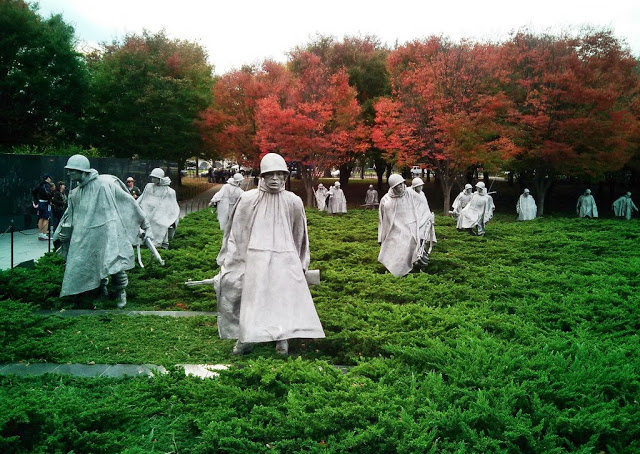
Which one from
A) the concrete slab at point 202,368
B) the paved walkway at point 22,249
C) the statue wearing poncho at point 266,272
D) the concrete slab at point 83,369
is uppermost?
the statue wearing poncho at point 266,272

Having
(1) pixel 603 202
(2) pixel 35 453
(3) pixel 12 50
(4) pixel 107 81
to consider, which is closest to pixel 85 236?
(2) pixel 35 453

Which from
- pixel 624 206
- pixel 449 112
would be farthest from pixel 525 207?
pixel 624 206

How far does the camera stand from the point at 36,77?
25141 mm

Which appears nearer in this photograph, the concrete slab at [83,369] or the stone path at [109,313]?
the concrete slab at [83,369]

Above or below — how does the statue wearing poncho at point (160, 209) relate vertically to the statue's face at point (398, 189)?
below

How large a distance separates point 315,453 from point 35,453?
1.93m

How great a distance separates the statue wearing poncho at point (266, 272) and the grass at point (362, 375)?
358mm

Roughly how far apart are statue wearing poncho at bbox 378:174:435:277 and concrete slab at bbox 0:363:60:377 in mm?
6846

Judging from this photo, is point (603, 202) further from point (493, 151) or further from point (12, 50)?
point (12, 50)

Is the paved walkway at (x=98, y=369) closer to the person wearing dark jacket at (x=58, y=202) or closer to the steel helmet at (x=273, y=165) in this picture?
the steel helmet at (x=273, y=165)

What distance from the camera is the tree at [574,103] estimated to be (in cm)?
2494

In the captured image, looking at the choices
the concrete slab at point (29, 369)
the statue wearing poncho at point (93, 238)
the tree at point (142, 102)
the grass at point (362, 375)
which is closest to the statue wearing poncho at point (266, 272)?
the grass at point (362, 375)

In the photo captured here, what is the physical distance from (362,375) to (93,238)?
5.03 m

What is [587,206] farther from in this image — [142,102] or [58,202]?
[142,102]
